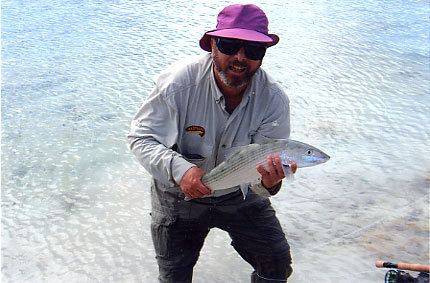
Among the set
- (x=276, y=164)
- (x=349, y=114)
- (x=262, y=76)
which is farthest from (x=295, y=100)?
(x=276, y=164)

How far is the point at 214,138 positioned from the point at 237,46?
1.86 ft

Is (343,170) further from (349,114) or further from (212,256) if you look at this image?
(212,256)

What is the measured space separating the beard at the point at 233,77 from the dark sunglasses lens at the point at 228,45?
5 centimetres

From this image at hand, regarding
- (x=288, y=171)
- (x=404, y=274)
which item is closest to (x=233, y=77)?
(x=288, y=171)

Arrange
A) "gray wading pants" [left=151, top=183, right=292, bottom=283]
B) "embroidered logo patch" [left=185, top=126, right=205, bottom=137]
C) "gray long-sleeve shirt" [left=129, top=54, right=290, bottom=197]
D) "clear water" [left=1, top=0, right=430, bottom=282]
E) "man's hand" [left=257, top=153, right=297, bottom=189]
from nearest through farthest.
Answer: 1. "man's hand" [left=257, top=153, right=297, bottom=189]
2. "gray long-sleeve shirt" [left=129, top=54, right=290, bottom=197]
3. "embroidered logo patch" [left=185, top=126, right=205, bottom=137]
4. "gray wading pants" [left=151, top=183, right=292, bottom=283]
5. "clear water" [left=1, top=0, right=430, bottom=282]

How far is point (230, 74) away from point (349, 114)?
4052 mm

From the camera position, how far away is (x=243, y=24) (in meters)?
2.84

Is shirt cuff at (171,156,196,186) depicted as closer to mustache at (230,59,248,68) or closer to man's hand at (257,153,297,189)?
man's hand at (257,153,297,189)

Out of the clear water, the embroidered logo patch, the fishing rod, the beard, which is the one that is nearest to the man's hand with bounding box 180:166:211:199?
the embroidered logo patch

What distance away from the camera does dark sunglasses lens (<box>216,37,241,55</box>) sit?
2.76 meters

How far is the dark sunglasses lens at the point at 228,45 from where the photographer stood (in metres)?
2.76

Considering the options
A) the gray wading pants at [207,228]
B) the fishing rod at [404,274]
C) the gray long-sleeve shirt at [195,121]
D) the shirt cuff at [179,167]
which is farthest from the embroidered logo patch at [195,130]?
the fishing rod at [404,274]

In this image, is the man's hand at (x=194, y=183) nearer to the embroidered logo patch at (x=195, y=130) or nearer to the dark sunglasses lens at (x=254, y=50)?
the embroidered logo patch at (x=195, y=130)

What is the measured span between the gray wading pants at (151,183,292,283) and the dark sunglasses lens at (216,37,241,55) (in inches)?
35.8
